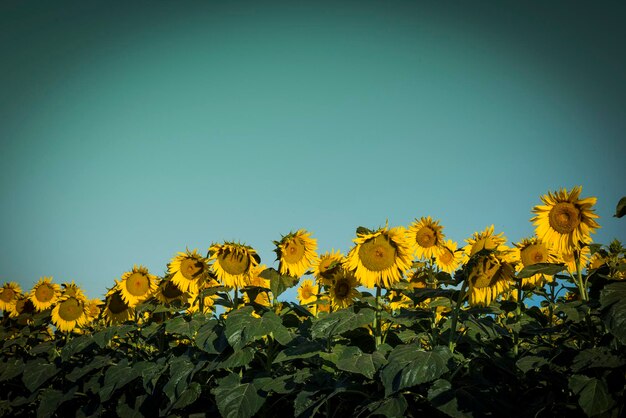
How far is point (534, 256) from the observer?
18.7 ft

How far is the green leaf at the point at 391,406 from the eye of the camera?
3.04m

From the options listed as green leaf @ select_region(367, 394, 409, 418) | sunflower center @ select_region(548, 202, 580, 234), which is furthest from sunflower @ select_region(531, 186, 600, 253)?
green leaf @ select_region(367, 394, 409, 418)

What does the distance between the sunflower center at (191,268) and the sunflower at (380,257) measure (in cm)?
195

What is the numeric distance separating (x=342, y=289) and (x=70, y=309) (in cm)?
530

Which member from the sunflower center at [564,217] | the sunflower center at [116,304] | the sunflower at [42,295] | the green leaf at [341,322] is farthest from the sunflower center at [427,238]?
the sunflower at [42,295]

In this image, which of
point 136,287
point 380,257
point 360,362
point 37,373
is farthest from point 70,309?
point 360,362

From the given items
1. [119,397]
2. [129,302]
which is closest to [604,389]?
[119,397]

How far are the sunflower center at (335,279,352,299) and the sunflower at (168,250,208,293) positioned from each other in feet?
5.40

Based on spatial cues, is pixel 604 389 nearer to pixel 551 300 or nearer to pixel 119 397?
pixel 551 300

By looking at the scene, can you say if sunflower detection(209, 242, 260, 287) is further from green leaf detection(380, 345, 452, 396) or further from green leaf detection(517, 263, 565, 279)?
green leaf detection(517, 263, 565, 279)

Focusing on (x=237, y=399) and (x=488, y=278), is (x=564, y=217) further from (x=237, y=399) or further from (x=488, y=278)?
(x=237, y=399)

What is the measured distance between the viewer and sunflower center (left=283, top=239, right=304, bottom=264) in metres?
5.06

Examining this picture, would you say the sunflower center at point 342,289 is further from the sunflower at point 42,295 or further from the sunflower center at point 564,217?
the sunflower at point 42,295

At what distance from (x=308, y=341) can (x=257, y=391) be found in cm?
62
